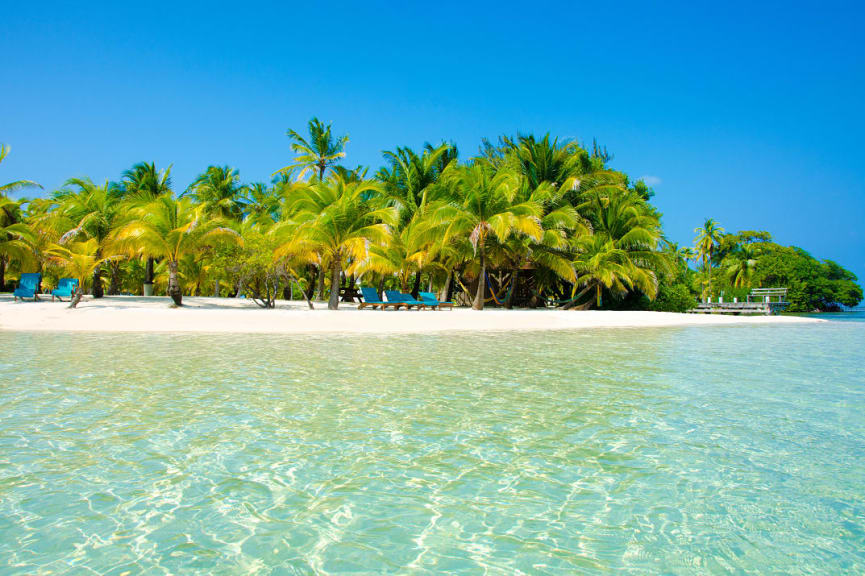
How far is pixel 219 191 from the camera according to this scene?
3516 centimetres

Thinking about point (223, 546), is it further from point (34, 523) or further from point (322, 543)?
point (34, 523)

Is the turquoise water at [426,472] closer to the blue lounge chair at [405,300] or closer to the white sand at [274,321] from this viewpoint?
the white sand at [274,321]

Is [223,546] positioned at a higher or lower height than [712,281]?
lower

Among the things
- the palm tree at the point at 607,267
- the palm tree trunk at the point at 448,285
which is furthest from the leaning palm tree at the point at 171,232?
the palm tree at the point at 607,267

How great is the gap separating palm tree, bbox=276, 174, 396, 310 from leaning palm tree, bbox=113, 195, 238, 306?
259cm

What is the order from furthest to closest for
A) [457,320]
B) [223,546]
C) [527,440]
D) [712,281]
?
1. [712,281]
2. [457,320]
3. [527,440]
4. [223,546]

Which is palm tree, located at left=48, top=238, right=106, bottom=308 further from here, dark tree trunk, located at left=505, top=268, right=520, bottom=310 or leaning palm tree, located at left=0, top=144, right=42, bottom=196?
dark tree trunk, located at left=505, top=268, right=520, bottom=310

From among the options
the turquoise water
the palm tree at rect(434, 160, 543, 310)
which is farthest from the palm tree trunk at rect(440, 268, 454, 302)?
the turquoise water

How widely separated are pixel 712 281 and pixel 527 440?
2060 inches

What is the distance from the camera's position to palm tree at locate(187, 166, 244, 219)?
33906mm

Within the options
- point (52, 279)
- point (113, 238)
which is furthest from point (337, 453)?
point (52, 279)

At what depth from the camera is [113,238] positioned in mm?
19953

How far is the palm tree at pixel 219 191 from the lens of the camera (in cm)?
3391

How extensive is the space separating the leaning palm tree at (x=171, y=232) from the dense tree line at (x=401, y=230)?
0.05 metres
